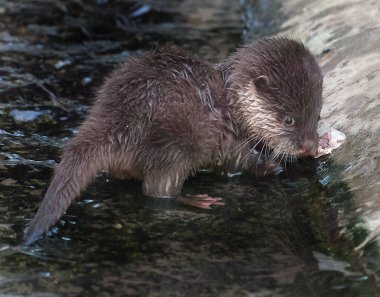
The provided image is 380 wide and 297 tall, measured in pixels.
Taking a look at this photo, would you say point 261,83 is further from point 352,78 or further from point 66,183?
point 66,183

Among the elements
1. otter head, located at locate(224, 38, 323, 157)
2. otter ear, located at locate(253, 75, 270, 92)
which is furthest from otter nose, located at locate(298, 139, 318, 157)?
otter ear, located at locate(253, 75, 270, 92)

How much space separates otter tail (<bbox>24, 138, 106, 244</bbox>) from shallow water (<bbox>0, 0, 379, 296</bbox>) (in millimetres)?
86

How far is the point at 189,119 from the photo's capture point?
4.16 metres

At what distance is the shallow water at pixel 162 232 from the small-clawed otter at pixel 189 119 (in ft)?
0.45

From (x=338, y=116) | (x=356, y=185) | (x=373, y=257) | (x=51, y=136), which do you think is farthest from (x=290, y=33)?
(x=373, y=257)

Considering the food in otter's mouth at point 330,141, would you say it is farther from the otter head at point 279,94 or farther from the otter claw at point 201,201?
the otter claw at point 201,201

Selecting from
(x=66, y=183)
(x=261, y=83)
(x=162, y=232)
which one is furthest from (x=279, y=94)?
(x=66, y=183)

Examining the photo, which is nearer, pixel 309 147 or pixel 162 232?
pixel 162 232

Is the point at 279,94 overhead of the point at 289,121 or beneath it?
overhead

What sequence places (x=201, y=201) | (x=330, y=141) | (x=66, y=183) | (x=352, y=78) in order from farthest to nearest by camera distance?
1. (x=352, y=78)
2. (x=330, y=141)
3. (x=201, y=201)
4. (x=66, y=183)

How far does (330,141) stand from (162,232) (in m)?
1.25

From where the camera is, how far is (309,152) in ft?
14.7

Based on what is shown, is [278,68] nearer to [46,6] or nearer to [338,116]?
[338,116]

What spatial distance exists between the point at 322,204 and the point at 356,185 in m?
0.21
